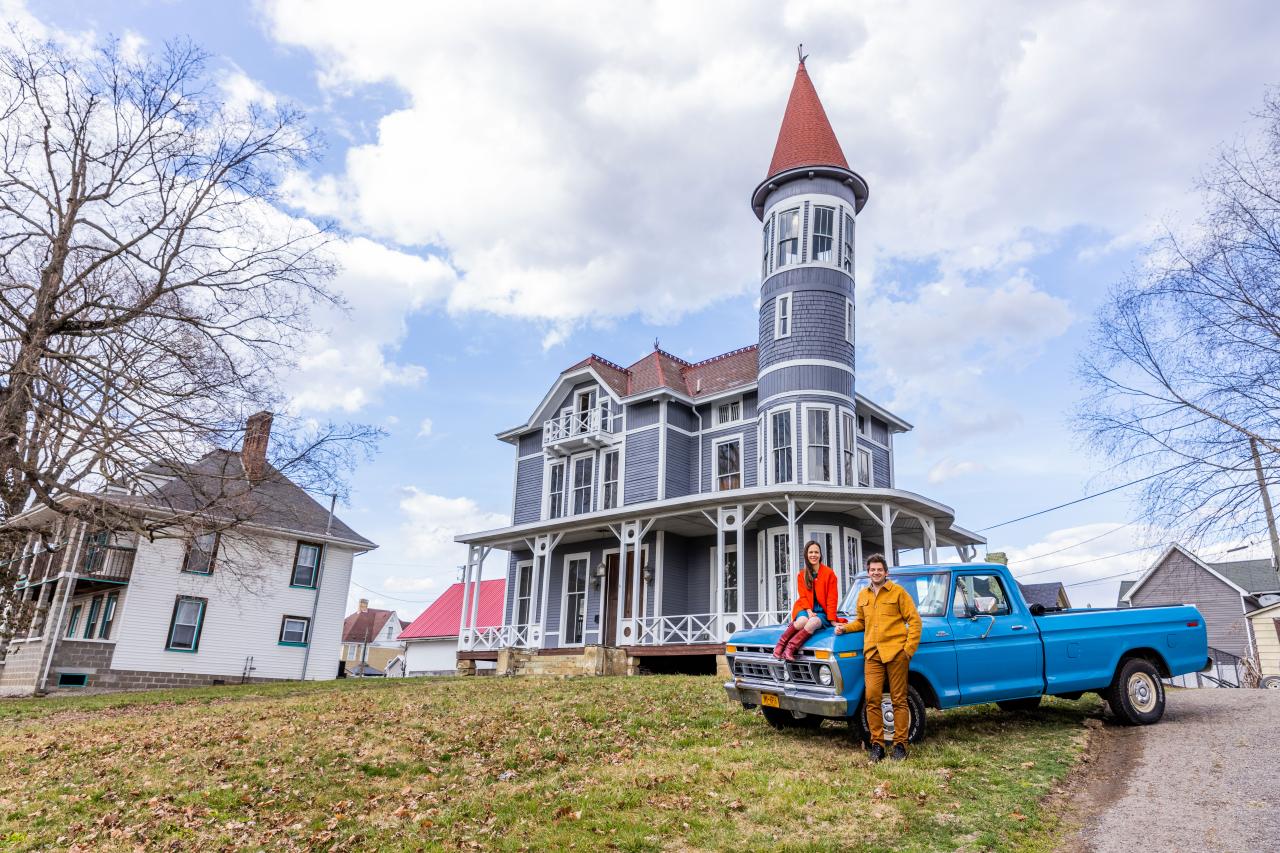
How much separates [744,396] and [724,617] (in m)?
6.83

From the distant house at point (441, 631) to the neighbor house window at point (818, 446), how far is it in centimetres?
2810

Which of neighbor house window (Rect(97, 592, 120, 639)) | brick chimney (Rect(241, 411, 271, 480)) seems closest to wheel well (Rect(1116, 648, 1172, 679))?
brick chimney (Rect(241, 411, 271, 480))

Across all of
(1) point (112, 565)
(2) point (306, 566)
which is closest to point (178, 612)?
(1) point (112, 565)

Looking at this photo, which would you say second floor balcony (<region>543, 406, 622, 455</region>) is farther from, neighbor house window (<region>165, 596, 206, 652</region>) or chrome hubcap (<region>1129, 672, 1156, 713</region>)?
chrome hubcap (<region>1129, 672, 1156, 713</region>)

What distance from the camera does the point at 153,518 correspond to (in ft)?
53.5

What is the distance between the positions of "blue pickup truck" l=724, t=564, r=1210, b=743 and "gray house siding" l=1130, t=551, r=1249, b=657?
1315 inches

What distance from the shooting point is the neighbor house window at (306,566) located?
3133 centimetres

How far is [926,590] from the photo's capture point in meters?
9.04

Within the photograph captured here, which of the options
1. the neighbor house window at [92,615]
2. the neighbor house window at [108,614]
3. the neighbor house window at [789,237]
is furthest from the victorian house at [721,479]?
the neighbor house window at [92,615]

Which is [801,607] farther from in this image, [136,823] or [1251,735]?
[136,823]

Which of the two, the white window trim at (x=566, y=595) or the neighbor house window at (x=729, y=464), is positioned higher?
the neighbor house window at (x=729, y=464)

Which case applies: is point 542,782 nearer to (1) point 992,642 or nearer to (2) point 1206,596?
(1) point 992,642

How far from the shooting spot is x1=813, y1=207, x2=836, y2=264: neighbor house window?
2402 cm

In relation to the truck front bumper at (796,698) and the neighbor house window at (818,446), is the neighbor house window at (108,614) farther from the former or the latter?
the truck front bumper at (796,698)
